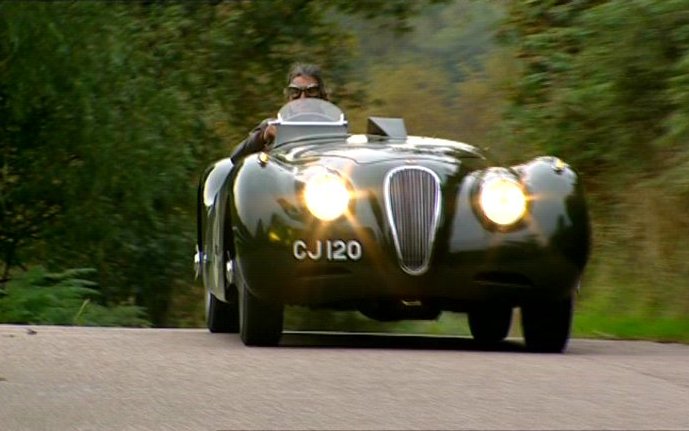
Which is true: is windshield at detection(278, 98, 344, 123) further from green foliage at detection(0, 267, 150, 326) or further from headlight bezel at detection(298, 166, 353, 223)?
green foliage at detection(0, 267, 150, 326)

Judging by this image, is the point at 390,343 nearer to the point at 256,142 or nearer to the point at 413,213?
the point at 413,213

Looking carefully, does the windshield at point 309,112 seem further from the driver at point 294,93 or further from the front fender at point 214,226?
the front fender at point 214,226

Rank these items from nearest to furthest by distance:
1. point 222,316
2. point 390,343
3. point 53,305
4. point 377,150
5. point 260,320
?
point 260,320, point 377,150, point 390,343, point 222,316, point 53,305

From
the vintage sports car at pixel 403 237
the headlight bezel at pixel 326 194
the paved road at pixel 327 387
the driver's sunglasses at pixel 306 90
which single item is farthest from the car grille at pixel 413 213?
the driver's sunglasses at pixel 306 90

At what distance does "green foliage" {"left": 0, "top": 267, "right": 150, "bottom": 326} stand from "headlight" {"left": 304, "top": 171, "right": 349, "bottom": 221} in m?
7.14

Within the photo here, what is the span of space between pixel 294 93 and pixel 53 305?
19.9 feet

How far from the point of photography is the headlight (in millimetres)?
8797

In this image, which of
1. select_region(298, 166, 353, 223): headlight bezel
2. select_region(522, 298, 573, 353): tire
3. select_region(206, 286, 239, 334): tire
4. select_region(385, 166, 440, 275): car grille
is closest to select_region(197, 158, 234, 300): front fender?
select_region(206, 286, 239, 334): tire

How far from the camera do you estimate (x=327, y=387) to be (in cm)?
694

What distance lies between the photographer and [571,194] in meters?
9.05

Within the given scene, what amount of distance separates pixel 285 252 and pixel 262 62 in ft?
56.1

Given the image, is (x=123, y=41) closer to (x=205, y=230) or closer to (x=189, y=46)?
(x=189, y=46)

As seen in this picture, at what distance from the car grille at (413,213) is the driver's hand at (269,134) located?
1841 mm

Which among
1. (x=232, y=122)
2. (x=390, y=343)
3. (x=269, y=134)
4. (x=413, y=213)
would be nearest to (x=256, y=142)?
(x=269, y=134)
